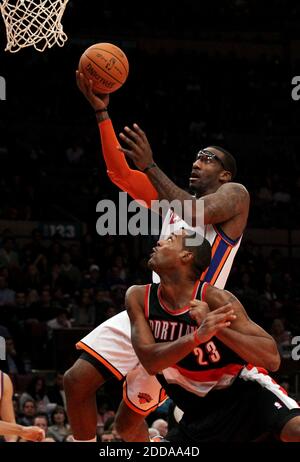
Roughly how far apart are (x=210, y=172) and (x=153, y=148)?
474 inches

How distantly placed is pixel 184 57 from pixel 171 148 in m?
2.70

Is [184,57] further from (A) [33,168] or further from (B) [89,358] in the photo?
(B) [89,358]

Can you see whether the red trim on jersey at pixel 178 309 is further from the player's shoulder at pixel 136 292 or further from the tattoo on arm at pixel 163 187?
the tattoo on arm at pixel 163 187

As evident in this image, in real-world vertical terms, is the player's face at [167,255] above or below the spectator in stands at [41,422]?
above

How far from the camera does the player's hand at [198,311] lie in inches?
188

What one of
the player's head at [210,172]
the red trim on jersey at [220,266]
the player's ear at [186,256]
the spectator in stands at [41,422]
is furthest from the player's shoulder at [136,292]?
the spectator in stands at [41,422]

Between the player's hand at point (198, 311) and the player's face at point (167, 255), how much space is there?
0.42m

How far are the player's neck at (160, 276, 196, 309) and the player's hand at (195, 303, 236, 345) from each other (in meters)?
0.43

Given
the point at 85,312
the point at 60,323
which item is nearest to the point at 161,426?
the point at 60,323

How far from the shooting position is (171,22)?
1986cm

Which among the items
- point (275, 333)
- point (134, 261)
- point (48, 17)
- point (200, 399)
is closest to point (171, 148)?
point (134, 261)

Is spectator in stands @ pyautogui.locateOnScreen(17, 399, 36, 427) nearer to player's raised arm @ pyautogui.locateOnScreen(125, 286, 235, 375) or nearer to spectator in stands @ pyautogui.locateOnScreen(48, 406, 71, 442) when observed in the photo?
spectator in stands @ pyautogui.locateOnScreen(48, 406, 71, 442)
